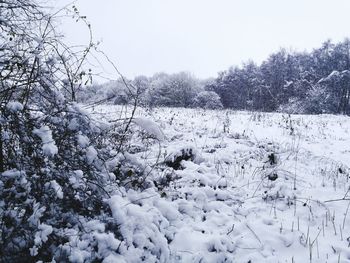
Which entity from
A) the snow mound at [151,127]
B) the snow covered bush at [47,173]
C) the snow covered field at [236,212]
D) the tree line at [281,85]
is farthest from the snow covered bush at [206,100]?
the snow covered bush at [47,173]

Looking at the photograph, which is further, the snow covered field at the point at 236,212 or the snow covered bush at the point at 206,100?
the snow covered bush at the point at 206,100

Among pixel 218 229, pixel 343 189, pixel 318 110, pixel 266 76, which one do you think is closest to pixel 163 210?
pixel 218 229

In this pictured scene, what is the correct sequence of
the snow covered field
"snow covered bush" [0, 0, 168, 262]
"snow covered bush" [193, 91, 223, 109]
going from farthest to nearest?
"snow covered bush" [193, 91, 223, 109] < the snow covered field < "snow covered bush" [0, 0, 168, 262]

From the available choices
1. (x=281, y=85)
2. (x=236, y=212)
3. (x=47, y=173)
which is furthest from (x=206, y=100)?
(x=47, y=173)

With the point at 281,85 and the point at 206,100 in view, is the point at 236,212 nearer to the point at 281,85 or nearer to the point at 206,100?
the point at 206,100

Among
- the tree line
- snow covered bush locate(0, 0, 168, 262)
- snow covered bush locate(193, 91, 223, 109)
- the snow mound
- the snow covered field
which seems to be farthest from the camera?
snow covered bush locate(193, 91, 223, 109)

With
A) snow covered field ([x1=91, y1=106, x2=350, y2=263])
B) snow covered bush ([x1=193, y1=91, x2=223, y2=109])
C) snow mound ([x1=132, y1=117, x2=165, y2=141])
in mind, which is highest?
snow covered bush ([x1=193, y1=91, x2=223, y2=109])

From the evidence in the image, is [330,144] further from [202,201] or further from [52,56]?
[52,56]

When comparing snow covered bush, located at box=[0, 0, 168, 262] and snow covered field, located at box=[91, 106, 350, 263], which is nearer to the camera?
snow covered bush, located at box=[0, 0, 168, 262]

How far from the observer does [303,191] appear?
4.51 meters

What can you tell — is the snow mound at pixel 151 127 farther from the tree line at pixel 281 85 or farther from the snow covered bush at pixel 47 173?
the tree line at pixel 281 85

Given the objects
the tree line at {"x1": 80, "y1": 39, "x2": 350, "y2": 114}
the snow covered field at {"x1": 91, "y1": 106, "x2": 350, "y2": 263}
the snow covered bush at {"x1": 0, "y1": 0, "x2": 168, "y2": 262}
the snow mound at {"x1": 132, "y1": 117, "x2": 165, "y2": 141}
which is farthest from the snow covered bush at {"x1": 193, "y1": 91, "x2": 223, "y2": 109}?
the snow covered bush at {"x1": 0, "y1": 0, "x2": 168, "y2": 262}

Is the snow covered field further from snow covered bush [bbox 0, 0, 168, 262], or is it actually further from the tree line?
the tree line

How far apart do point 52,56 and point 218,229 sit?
8.16 ft
